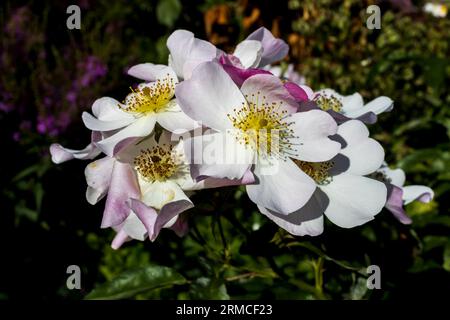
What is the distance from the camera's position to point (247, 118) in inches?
38.4

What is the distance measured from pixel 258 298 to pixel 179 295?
1.60 ft

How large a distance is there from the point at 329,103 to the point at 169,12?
196 centimetres

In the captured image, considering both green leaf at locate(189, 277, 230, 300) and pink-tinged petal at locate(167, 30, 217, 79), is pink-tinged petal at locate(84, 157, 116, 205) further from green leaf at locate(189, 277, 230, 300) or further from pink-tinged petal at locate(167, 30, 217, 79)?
green leaf at locate(189, 277, 230, 300)

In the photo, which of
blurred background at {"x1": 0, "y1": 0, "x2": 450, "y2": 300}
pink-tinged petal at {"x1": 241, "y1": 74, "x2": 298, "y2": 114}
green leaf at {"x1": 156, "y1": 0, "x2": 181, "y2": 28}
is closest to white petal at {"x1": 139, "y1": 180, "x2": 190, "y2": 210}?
pink-tinged petal at {"x1": 241, "y1": 74, "x2": 298, "y2": 114}

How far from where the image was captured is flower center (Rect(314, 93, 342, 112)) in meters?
1.12

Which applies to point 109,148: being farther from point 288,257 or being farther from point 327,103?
point 288,257

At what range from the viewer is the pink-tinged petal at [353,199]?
0.91 metres

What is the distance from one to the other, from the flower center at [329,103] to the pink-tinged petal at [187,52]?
28cm

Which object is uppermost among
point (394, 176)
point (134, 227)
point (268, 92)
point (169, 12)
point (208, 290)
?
point (169, 12)

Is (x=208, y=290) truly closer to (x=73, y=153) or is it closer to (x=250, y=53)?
(x=73, y=153)

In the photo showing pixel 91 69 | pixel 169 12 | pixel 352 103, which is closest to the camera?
pixel 352 103

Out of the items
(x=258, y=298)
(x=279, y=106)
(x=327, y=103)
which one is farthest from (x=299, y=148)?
(x=258, y=298)

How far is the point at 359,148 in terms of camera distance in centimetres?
96

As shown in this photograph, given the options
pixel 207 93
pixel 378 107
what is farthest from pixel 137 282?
pixel 378 107
